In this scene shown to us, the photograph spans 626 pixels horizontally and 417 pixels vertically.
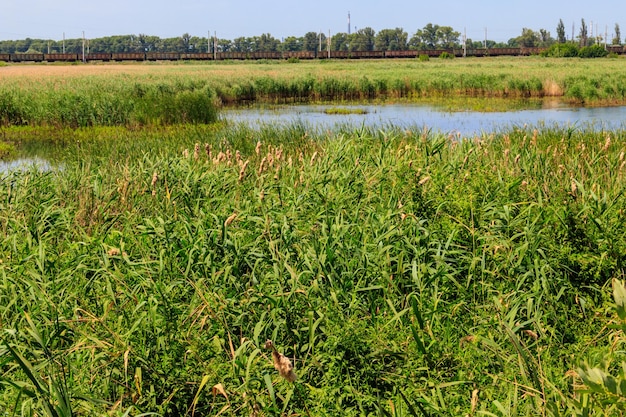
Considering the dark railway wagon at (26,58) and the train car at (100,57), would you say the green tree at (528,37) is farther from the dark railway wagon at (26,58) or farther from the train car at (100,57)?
the dark railway wagon at (26,58)

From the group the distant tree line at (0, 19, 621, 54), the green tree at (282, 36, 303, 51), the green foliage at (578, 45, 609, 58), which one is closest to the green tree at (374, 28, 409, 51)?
the distant tree line at (0, 19, 621, 54)

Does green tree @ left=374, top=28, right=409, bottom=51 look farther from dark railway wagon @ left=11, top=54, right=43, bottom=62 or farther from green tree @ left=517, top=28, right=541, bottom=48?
dark railway wagon @ left=11, top=54, right=43, bottom=62

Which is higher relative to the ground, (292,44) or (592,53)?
(292,44)

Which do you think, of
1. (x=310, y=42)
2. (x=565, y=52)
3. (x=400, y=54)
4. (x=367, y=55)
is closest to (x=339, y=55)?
(x=367, y=55)

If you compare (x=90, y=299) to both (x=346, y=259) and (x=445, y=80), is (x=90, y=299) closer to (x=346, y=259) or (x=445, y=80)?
(x=346, y=259)

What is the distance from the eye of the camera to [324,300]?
429 cm

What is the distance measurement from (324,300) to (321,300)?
0.04 metres

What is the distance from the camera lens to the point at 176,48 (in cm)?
17888

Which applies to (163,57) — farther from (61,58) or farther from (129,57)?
(61,58)

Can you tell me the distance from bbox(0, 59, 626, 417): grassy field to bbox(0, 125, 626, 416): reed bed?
20 millimetres

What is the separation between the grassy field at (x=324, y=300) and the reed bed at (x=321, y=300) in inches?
0.8

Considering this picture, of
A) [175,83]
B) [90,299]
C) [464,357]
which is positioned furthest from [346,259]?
[175,83]

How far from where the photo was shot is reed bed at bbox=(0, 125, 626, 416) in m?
3.57

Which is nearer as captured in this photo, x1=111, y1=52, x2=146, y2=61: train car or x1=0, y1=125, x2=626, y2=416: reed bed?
x1=0, y1=125, x2=626, y2=416: reed bed
